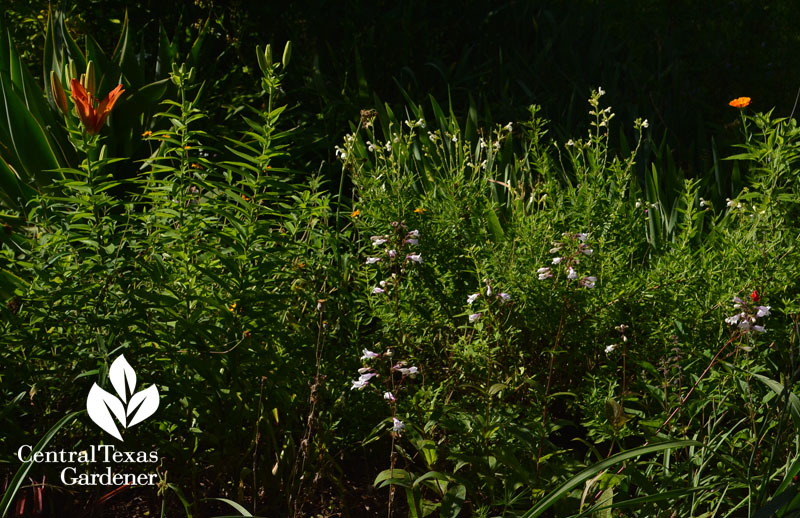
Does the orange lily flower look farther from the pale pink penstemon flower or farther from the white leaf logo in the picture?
the pale pink penstemon flower

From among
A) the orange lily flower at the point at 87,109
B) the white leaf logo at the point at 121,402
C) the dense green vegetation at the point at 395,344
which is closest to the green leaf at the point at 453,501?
the dense green vegetation at the point at 395,344

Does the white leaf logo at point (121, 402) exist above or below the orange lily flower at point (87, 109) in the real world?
below

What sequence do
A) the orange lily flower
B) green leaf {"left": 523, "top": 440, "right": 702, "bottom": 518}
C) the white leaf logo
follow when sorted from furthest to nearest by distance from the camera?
the orange lily flower → the white leaf logo → green leaf {"left": 523, "top": 440, "right": 702, "bottom": 518}

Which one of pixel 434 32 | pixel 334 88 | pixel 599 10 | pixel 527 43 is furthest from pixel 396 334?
pixel 599 10

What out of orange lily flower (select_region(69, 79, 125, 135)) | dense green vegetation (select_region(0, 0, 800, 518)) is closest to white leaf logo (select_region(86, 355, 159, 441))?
dense green vegetation (select_region(0, 0, 800, 518))

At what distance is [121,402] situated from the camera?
1899 millimetres

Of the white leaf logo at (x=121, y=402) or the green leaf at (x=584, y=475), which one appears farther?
the white leaf logo at (x=121, y=402)

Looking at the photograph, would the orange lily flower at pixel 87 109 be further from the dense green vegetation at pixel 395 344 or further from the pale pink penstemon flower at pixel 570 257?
the pale pink penstemon flower at pixel 570 257

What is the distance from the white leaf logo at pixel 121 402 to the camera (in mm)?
1880

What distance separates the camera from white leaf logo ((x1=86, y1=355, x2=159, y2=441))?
1.88m

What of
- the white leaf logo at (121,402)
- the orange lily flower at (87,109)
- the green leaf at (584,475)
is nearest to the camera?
the green leaf at (584,475)

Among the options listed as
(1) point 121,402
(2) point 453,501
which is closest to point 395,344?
(2) point 453,501

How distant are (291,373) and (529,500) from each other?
2.28 ft

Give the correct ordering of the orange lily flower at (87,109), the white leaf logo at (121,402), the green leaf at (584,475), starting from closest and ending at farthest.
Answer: the green leaf at (584,475)
the white leaf logo at (121,402)
the orange lily flower at (87,109)
